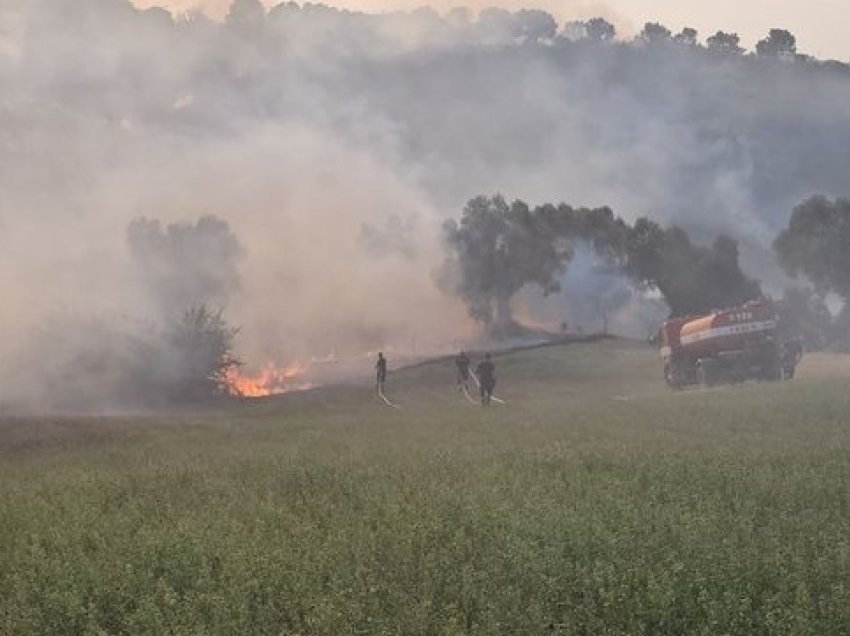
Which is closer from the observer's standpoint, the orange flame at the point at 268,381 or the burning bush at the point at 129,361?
the burning bush at the point at 129,361

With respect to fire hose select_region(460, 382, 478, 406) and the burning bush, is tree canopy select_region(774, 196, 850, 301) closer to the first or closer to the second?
fire hose select_region(460, 382, 478, 406)

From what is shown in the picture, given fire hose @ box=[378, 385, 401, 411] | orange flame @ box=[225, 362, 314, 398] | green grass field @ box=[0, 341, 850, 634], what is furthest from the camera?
orange flame @ box=[225, 362, 314, 398]

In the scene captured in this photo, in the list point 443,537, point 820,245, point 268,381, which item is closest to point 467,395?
point 268,381

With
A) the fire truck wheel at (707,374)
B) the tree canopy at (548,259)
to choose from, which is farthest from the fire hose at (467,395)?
the tree canopy at (548,259)

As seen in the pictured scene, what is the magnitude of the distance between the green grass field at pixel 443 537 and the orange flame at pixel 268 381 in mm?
34335

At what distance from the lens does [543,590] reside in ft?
25.9

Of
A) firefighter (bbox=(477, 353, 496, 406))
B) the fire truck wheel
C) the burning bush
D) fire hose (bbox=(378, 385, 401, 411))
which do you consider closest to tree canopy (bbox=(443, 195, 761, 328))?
the fire truck wheel

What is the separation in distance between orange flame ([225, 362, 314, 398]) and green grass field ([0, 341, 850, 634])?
34.3 metres

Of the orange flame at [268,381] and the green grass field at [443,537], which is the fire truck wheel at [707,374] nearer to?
the orange flame at [268,381]

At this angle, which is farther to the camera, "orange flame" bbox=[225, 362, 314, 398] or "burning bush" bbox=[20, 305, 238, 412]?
"orange flame" bbox=[225, 362, 314, 398]

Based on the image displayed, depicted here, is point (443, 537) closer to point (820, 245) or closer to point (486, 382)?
point (486, 382)

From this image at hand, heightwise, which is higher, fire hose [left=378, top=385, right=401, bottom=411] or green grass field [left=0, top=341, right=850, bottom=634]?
fire hose [left=378, top=385, right=401, bottom=411]

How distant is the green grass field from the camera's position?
289 inches

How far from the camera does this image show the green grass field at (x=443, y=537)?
24.0 ft
